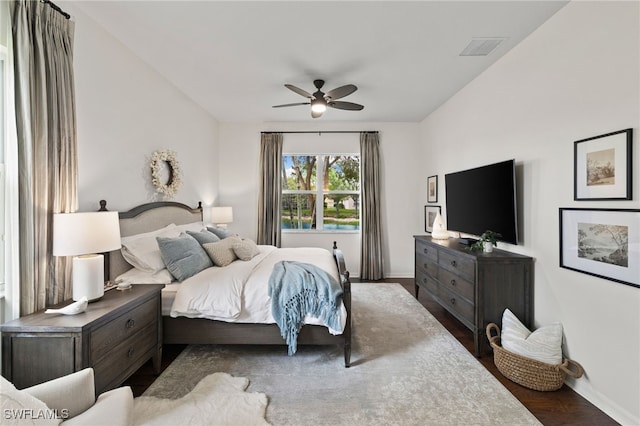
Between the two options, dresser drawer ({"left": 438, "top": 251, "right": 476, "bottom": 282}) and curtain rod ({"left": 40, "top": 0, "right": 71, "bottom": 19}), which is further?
dresser drawer ({"left": 438, "top": 251, "right": 476, "bottom": 282})

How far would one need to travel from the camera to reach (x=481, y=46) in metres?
2.74

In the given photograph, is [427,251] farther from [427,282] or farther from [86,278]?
[86,278]

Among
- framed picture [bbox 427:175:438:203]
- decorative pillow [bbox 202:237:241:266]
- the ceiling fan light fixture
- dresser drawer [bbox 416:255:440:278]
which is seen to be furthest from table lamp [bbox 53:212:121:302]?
framed picture [bbox 427:175:438:203]

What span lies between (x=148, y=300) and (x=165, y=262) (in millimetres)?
539

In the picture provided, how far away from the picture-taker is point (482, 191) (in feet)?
10.3

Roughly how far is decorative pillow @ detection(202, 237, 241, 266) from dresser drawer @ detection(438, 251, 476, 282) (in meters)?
2.37

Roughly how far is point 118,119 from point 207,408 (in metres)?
2.58

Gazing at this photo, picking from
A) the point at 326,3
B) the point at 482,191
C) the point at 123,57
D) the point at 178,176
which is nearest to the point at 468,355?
the point at 482,191

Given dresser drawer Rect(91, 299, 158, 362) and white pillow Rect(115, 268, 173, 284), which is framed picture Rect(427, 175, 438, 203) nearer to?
white pillow Rect(115, 268, 173, 284)

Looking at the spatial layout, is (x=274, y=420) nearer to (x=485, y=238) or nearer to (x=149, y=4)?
(x=485, y=238)

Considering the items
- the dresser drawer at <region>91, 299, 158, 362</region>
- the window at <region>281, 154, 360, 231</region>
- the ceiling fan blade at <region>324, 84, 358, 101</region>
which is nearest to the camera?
the dresser drawer at <region>91, 299, 158, 362</region>

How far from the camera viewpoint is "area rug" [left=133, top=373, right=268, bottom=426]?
1801 millimetres

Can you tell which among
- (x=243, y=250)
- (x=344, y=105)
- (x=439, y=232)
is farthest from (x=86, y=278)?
(x=439, y=232)

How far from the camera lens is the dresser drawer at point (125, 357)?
1.72m
